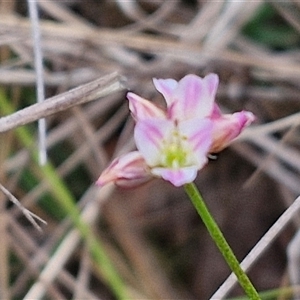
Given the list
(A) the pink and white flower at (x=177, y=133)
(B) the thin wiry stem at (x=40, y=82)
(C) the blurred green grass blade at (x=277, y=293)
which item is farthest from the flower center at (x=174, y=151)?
(C) the blurred green grass blade at (x=277, y=293)

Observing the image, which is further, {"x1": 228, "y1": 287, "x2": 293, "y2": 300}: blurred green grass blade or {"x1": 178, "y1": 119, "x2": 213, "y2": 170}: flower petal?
{"x1": 228, "y1": 287, "x2": 293, "y2": 300}: blurred green grass blade

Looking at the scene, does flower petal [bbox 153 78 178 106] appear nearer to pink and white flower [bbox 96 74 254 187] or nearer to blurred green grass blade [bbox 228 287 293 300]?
pink and white flower [bbox 96 74 254 187]

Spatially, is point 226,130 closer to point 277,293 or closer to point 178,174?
point 178,174

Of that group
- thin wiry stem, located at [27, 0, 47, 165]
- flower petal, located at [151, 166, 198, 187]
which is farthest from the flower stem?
thin wiry stem, located at [27, 0, 47, 165]

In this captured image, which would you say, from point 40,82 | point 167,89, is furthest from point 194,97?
point 40,82

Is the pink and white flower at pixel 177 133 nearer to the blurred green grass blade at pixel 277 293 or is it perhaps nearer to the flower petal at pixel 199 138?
the flower petal at pixel 199 138

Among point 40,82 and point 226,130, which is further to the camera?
point 40,82

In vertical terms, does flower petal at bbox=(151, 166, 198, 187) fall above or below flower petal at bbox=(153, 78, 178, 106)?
below

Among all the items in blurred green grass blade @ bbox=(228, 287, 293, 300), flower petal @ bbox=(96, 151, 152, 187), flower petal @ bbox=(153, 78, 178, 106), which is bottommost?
blurred green grass blade @ bbox=(228, 287, 293, 300)
